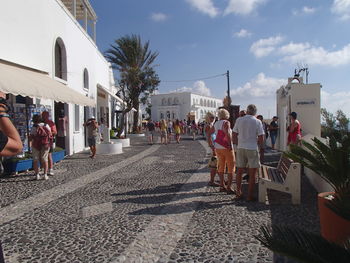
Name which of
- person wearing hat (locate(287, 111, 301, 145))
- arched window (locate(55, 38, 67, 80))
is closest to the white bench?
person wearing hat (locate(287, 111, 301, 145))

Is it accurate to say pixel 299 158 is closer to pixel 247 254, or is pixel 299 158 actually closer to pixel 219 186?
pixel 247 254

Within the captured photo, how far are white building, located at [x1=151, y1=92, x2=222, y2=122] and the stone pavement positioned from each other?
Result: 5843cm

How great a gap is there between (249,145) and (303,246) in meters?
3.60

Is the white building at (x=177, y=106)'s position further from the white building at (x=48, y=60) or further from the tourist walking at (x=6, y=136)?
the tourist walking at (x=6, y=136)

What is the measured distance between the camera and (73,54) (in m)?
12.6

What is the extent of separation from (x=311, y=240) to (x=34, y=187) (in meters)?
5.97

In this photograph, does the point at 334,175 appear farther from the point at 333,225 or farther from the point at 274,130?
the point at 274,130

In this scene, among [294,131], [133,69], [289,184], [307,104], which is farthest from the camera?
[133,69]

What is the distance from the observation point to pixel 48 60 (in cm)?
994

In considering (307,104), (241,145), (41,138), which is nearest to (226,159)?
(241,145)

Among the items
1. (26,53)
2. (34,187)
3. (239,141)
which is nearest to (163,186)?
(239,141)

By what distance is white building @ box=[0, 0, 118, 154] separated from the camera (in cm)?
740

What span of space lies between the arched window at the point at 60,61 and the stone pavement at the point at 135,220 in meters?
5.67

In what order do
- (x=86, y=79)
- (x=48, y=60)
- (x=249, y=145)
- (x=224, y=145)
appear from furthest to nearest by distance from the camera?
(x=86, y=79)
(x=48, y=60)
(x=224, y=145)
(x=249, y=145)
